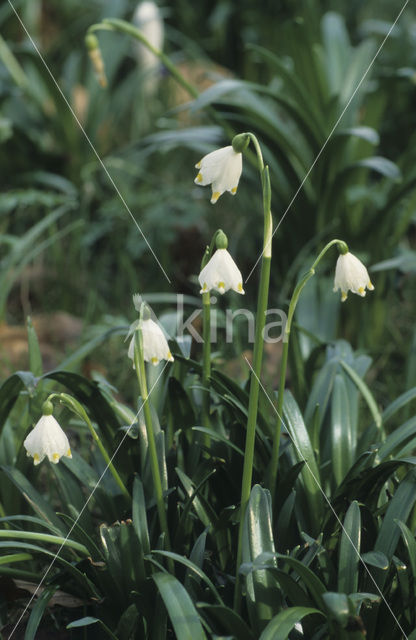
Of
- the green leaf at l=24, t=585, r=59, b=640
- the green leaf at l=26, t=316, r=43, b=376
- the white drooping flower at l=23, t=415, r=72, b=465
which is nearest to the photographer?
the white drooping flower at l=23, t=415, r=72, b=465

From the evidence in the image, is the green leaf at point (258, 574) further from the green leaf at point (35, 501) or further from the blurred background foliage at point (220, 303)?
the green leaf at point (35, 501)

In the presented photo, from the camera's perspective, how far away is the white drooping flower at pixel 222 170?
117cm

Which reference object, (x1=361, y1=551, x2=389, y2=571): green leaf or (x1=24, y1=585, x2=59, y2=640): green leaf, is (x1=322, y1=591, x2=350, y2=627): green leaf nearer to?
(x1=361, y1=551, x2=389, y2=571): green leaf

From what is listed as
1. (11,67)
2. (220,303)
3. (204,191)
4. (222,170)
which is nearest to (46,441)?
(222,170)

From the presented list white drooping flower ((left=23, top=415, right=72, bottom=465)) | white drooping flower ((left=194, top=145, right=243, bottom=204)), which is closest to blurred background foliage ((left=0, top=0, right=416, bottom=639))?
white drooping flower ((left=23, top=415, right=72, bottom=465))

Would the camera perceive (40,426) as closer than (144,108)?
Yes

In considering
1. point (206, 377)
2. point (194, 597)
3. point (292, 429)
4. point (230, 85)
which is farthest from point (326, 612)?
point (230, 85)

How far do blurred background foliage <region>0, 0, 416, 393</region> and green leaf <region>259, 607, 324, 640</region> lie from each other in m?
1.09

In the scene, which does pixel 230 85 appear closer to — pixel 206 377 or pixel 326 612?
pixel 206 377

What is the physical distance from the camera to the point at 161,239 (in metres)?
3.25

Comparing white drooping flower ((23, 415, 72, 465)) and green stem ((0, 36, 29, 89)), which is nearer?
white drooping flower ((23, 415, 72, 465))

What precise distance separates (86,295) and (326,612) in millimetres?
2229

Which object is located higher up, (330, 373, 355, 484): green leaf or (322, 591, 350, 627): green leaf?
(330, 373, 355, 484): green leaf

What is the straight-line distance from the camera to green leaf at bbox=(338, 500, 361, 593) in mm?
1303
